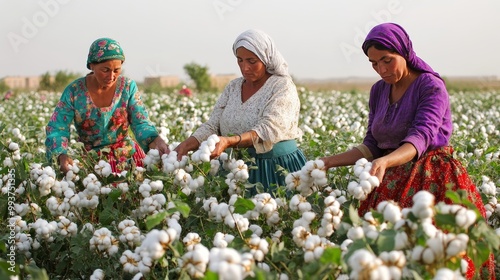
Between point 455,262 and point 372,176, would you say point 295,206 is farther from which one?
point 455,262

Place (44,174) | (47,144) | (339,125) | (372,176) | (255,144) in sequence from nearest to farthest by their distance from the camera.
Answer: (372,176) < (44,174) < (255,144) < (47,144) < (339,125)

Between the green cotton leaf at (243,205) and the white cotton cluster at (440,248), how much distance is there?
57 cm

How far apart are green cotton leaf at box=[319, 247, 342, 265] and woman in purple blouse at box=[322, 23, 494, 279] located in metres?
0.94

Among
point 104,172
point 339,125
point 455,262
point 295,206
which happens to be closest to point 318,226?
point 295,206

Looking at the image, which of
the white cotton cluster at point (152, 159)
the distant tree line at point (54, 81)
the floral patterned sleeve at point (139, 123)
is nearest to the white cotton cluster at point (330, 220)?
the white cotton cluster at point (152, 159)

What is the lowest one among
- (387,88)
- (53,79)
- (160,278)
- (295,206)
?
(53,79)

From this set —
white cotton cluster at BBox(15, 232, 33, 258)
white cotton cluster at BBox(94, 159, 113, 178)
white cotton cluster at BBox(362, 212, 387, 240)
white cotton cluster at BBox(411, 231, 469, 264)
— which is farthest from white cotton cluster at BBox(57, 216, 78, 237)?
white cotton cluster at BBox(411, 231, 469, 264)

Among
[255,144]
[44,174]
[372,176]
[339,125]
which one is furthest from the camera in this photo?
[339,125]

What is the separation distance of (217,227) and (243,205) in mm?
380

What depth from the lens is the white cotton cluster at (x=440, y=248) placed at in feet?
5.33

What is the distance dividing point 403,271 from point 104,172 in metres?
1.50

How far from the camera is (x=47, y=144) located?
11.8 feet

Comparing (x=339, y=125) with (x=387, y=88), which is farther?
(x=339, y=125)

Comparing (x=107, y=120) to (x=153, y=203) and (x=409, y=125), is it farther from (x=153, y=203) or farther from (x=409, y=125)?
(x=409, y=125)
